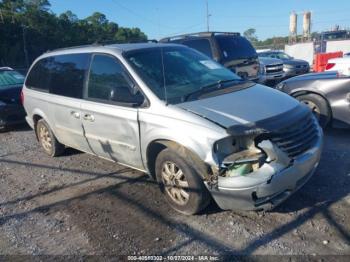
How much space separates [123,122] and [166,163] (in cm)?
79

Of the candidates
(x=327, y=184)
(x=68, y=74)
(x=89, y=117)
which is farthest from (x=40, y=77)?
(x=327, y=184)

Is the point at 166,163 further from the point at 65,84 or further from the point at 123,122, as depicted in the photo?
the point at 65,84

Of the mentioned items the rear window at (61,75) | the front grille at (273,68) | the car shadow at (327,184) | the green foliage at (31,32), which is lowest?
the car shadow at (327,184)

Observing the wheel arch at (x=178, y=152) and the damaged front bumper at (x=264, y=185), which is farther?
the wheel arch at (x=178, y=152)

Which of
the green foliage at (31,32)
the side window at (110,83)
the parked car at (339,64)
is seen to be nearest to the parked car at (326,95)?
the parked car at (339,64)

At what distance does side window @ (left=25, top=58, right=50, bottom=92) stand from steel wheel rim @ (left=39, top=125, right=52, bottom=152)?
76 cm

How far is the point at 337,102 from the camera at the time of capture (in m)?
6.04

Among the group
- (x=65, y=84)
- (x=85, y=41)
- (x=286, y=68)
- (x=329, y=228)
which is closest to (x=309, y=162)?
(x=329, y=228)

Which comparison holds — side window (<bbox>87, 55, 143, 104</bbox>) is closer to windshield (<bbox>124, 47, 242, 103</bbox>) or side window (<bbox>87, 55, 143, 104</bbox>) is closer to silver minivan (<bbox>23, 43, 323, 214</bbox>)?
silver minivan (<bbox>23, 43, 323, 214</bbox>)

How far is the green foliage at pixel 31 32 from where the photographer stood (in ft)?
112

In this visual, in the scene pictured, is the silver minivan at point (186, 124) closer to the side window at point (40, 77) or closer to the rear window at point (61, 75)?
the rear window at point (61, 75)

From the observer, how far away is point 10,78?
9805 millimetres

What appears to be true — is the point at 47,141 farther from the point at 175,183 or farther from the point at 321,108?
the point at 321,108

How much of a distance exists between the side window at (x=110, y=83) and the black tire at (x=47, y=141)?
178cm
